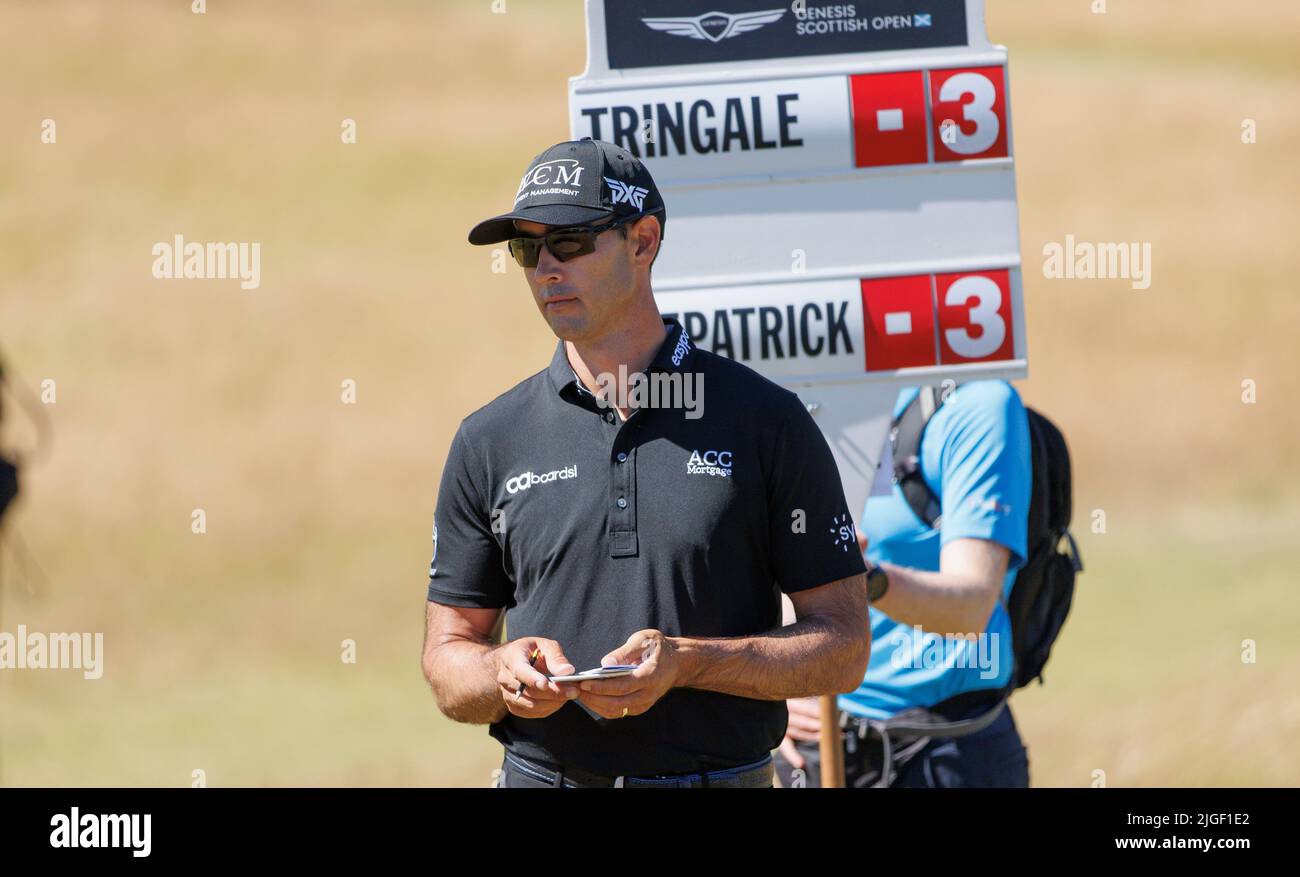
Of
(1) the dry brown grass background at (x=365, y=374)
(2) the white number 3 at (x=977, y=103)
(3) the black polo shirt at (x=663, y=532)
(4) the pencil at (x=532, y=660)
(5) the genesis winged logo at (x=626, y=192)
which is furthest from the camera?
(1) the dry brown grass background at (x=365, y=374)

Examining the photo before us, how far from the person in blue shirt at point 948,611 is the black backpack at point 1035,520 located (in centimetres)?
3

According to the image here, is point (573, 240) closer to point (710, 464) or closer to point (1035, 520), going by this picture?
point (710, 464)

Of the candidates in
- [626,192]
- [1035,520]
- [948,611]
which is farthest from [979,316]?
[626,192]

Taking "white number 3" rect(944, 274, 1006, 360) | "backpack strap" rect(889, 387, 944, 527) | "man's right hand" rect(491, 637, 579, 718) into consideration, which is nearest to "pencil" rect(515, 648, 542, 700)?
"man's right hand" rect(491, 637, 579, 718)

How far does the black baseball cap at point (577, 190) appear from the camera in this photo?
4082mm

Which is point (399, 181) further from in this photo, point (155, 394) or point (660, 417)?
point (660, 417)

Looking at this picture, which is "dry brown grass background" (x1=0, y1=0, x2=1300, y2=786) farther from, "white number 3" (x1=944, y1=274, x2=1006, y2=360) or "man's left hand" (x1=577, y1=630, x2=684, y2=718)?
"man's left hand" (x1=577, y1=630, x2=684, y2=718)

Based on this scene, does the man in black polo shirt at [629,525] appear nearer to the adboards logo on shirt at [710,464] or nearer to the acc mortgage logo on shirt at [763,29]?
the adboards logo on shirt at [710,464]

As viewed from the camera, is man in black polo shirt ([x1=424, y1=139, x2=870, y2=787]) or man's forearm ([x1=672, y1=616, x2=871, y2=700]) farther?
man in black polo shirt ([x1=424, y1=139, x2=870, y2=787])

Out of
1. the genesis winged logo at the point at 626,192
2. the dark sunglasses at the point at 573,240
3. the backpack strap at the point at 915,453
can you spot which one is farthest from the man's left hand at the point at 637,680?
the backpack strap at the point at 915,453

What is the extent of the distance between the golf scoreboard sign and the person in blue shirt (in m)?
0.17

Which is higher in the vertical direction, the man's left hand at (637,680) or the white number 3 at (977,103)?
the white number 3 at (977,103)

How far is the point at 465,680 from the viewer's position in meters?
4.11

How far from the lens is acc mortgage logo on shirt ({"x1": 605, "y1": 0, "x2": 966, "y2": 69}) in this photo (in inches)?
206
